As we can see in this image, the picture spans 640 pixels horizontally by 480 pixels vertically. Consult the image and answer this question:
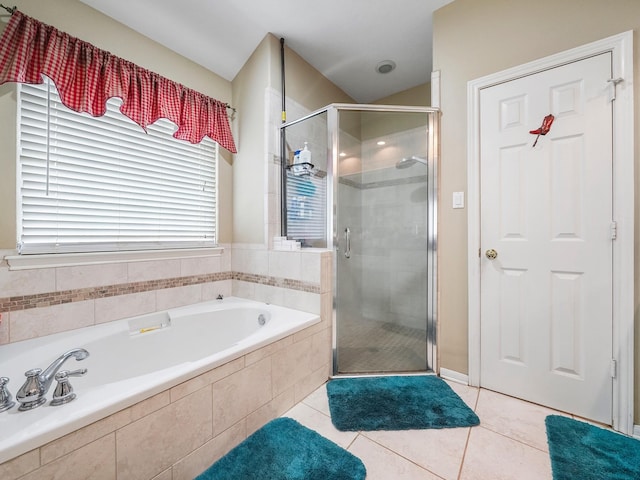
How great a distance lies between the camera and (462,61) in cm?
183

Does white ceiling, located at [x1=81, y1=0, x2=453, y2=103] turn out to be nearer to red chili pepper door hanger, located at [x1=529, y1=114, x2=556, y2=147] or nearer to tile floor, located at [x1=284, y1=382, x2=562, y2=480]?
red chili pepper door hanger, located at [x1=529, y1=114, x2=556, y2=147]

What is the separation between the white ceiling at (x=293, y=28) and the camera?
1.83 m

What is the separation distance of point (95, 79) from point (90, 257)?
108cm

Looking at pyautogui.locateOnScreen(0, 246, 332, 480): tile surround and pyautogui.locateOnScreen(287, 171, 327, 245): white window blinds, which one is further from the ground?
pyautogui.locateOnScreen(287, 171, 327, 245): white window blinds

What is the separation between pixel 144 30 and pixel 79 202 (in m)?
1.29

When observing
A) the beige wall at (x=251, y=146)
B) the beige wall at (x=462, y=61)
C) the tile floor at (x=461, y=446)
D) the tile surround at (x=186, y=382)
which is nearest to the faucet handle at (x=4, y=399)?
the tile surround at (x=186, y=382)

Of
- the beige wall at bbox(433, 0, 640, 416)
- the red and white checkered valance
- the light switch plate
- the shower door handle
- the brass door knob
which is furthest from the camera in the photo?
the shower door handle

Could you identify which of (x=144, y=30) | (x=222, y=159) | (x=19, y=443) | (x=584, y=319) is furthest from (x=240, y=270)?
(x=584, y=319)

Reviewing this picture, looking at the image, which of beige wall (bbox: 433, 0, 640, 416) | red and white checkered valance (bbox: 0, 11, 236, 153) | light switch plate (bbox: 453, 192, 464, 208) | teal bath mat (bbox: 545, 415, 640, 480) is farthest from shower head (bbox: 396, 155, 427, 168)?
teal bath mat (bbox: 545, 415, 640, 480)

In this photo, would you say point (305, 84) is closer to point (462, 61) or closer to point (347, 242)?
point (462, 61)

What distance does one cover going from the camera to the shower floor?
2.01 metres

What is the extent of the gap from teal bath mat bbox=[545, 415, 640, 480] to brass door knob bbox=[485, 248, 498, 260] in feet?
3.06

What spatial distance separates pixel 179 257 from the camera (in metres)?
2.07

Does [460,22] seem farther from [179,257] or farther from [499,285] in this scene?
[179,257]
